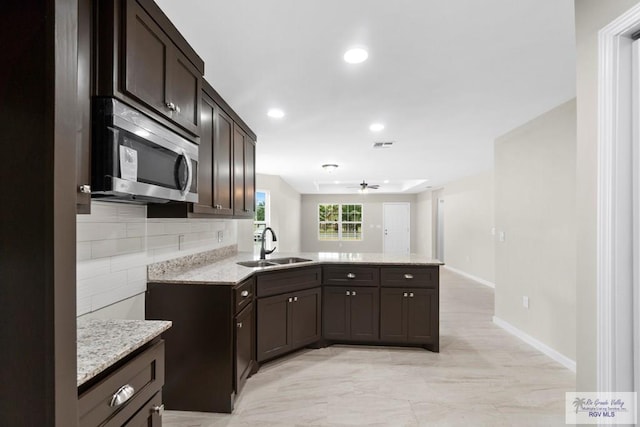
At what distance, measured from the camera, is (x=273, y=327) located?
113 inches

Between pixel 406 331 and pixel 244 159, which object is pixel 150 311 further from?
pixel 406 331

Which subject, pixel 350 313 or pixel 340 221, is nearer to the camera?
pixel 350 313

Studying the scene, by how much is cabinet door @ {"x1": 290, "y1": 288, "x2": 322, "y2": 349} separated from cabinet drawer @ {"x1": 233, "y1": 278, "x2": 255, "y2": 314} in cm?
54

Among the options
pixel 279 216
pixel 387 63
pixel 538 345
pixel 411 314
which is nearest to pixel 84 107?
pixel 387 63

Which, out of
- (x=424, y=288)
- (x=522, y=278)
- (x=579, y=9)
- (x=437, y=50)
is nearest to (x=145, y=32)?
(x=437, y=50)

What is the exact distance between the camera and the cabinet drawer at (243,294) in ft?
7.39

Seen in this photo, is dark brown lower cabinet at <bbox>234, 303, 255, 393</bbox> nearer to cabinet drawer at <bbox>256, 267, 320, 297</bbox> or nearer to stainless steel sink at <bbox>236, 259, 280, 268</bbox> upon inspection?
cabinet drawer at <bbox>256, 267, 320, 297</bbox>

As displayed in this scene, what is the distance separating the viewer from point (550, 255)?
3.09 m

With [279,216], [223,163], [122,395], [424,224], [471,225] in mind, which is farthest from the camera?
[424,224]

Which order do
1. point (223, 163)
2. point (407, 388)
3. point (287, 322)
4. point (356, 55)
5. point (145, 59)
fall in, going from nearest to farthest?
point (145, 59) < point (356, 55) < point (407, 388) < point (223, 163) < point (287, 322)

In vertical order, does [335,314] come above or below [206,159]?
below

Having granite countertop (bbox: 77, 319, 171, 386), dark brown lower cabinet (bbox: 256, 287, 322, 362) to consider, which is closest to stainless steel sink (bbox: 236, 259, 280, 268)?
dark brown lower cabinet (bbox: 256, 287, 322, 362)

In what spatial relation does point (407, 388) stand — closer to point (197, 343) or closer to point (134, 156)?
point (197, 343)

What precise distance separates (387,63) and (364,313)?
2349mm
